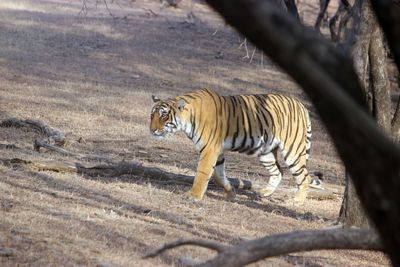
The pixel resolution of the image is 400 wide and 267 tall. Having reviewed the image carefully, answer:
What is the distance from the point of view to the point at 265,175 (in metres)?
12.5

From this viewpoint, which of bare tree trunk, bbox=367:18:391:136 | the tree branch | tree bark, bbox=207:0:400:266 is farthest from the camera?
bare tree trunk, bbox=367:18:391:136

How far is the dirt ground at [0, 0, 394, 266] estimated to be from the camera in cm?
714

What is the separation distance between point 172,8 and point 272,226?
26.8 metres

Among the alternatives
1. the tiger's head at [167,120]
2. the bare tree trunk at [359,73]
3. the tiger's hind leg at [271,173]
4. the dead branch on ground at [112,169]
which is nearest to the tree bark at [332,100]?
the bare tree trunk at [359,73]

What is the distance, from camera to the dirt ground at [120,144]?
23.4ft

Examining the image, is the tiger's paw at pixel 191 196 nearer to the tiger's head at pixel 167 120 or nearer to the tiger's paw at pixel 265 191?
the tiger's head at pixel 167 120

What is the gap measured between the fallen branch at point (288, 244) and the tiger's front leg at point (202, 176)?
19.4ft

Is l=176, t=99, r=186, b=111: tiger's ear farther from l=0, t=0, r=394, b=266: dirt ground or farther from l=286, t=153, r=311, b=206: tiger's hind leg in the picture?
l=286, t=153, r=311, b=206: tiger's hind leg

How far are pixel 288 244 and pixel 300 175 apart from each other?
7139 mm

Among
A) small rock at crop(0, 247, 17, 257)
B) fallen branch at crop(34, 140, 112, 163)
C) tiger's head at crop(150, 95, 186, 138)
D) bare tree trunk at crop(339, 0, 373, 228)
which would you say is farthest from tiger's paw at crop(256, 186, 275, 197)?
small rock at crop(0, 247, 17, 257)

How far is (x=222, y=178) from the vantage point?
1043 cm

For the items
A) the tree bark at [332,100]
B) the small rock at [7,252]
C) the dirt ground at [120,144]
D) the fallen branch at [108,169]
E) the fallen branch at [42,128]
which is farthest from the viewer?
the fallen branch at [42,128]

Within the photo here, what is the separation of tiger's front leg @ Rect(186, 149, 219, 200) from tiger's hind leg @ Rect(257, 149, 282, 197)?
120cm

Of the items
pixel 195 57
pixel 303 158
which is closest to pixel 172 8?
pixel 195 57
